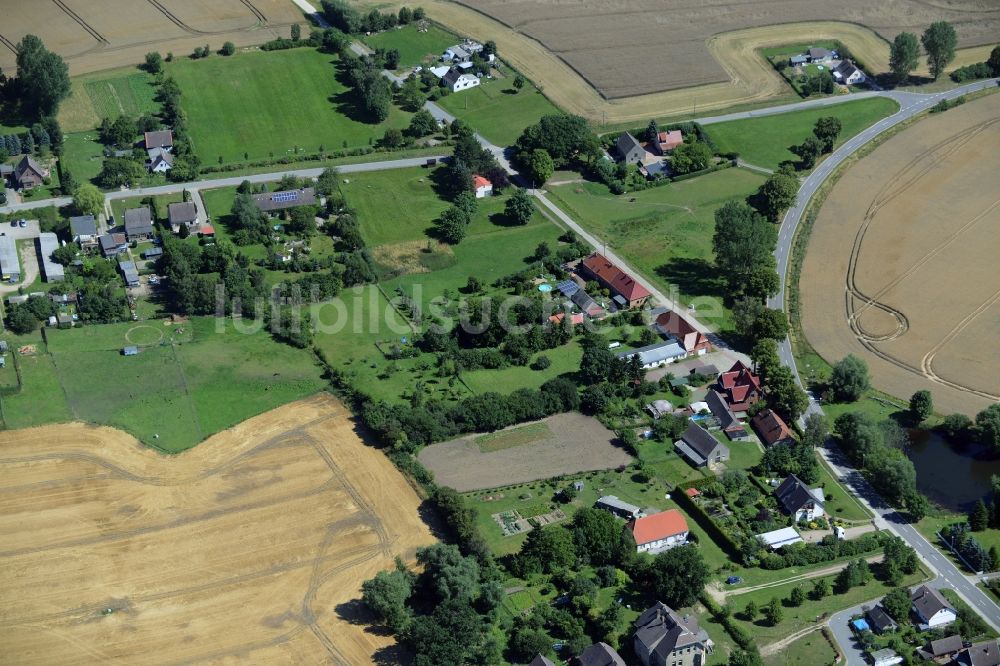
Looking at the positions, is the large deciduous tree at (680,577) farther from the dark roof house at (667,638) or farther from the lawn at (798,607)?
the lawn at (798,607)

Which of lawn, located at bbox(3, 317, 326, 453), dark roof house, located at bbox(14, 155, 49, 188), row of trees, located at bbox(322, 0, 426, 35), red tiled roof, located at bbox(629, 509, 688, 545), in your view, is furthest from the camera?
row of trees, located at bbox(322, 0, 426, 35)

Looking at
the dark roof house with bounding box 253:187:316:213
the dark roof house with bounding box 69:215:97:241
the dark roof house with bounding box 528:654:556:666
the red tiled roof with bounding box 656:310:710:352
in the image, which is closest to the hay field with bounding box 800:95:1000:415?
the red tiled roof with bounding box 656:310:710:352

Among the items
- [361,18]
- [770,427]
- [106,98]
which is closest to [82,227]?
[106,98]

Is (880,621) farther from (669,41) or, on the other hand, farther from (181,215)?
(669,41)

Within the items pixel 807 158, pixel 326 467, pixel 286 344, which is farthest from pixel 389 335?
pixel 807 158

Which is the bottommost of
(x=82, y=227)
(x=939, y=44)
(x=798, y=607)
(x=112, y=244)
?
(x=798, y=607)

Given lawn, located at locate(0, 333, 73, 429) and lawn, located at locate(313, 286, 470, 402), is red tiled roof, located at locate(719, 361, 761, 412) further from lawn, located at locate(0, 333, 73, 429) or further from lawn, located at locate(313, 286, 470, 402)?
lawn, located at locate(0, 333, 73, 429)

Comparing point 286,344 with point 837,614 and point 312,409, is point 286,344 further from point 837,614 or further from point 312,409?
point 837,614
